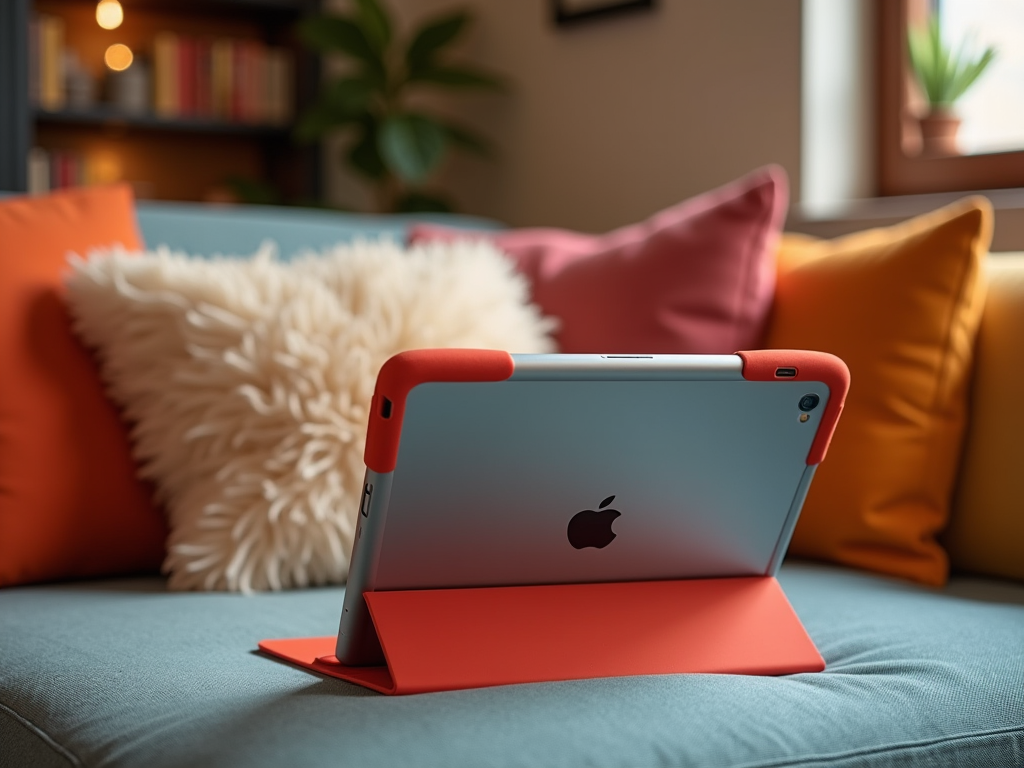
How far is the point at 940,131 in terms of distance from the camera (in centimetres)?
224

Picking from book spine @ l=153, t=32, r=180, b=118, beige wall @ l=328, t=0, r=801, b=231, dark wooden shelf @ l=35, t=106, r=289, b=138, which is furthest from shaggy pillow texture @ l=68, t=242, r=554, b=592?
book spine @ l=153, t=32, r=180, b=118

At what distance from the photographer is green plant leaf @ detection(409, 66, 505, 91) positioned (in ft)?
9.61

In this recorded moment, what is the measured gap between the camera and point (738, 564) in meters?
1.04

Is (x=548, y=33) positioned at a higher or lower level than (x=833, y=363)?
higher

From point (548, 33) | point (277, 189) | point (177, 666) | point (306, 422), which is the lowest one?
point (177, 666)

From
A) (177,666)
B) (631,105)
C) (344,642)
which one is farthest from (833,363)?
(631,105)

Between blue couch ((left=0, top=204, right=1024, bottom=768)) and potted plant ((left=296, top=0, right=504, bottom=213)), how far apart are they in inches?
72.0

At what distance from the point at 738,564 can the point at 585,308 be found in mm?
675

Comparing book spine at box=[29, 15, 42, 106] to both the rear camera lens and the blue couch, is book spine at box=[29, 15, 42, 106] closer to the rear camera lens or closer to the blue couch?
the blue couch

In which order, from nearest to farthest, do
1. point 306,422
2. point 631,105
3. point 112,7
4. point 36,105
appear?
point 306,422
point 631,105
point 36,105
point 112,7

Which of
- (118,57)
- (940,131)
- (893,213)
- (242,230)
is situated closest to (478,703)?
(242,230)

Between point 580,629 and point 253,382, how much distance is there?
60 cm

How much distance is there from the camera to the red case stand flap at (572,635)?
2.99 ft

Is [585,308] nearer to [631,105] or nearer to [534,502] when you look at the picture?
[534,502]
